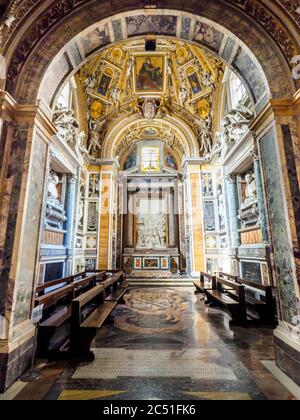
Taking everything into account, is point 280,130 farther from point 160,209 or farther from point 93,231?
point 160,209

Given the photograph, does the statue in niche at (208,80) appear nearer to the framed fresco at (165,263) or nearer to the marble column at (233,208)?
the marble column at (233,208)

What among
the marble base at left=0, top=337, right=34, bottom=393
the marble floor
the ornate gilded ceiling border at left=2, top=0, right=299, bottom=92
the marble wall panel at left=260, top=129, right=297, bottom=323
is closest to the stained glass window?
the ornate gilded ceiling border at left=2, top=0, right=299, bottom=92

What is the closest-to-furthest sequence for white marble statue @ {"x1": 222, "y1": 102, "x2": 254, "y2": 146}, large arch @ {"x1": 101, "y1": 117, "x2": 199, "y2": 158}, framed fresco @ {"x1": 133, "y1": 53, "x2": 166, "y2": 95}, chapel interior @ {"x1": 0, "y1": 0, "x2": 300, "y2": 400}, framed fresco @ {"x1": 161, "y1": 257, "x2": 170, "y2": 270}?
chapel interior @ {"x1": 0, "y1": 0, "x2": 300, "y2": 400}, white marble statue @ {"x1": 222, "y1": 102, "x2": 254, "y2": 146}, framed fresco @ {"x1": 133, "y1": 53, "x2": 166, "y2": 95}, large arch @ {"x1": 101, "y1": 117, "x2": 199, "y2": 158}, framed fresco @ {"x1": 161, "y1": 257, "x2": 170, "y2": 270}

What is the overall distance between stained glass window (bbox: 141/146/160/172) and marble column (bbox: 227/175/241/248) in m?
6.39

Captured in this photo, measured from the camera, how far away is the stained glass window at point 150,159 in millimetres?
13703

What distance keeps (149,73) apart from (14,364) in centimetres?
1112

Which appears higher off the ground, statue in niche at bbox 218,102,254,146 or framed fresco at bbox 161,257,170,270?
statue in niche at bbox 218,102,254,146

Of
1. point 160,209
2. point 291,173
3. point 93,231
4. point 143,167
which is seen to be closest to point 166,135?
point 143,167

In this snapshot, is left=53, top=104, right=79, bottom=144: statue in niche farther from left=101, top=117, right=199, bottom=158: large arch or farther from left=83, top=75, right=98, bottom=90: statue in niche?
left=101, top=117, right=199, bottom=158: large arch

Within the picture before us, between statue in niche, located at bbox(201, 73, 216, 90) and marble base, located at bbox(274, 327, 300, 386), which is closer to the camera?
marble base, located at bbox(274, 327, 300, 386)

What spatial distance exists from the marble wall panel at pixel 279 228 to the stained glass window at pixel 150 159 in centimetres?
1067

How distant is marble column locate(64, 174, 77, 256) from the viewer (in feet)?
25.7

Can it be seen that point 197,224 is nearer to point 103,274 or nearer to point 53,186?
point 103,274

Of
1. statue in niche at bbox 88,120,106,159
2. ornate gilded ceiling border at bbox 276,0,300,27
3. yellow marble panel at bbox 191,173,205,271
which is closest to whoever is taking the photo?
ornate gilded ceiling border at bbox 276,0,300,27
